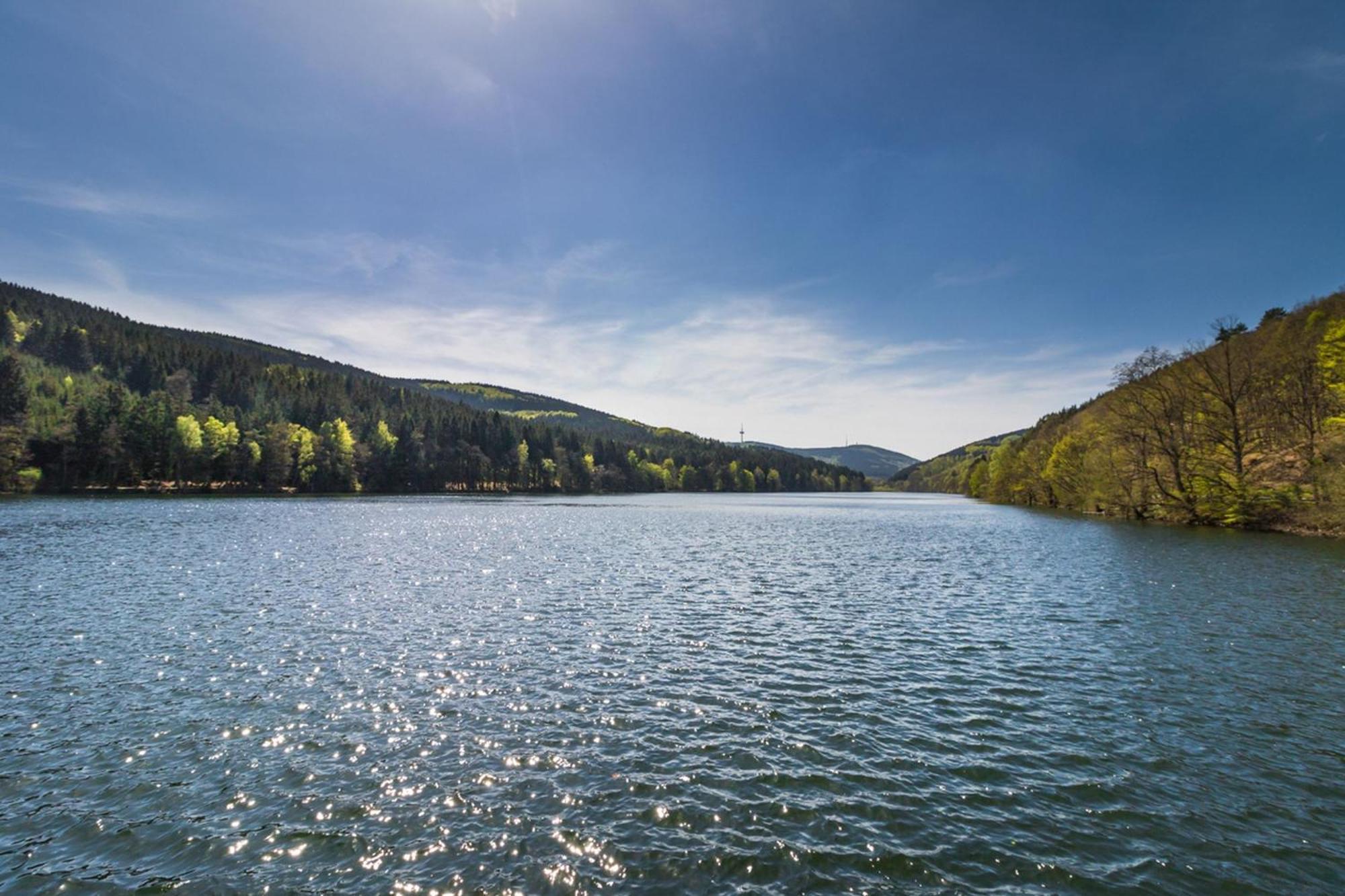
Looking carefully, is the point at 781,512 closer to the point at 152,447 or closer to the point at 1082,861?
the point at 1082,861

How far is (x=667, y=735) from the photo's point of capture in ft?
49.3

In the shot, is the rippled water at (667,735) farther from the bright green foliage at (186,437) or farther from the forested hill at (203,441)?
the forested hill at (203,441)

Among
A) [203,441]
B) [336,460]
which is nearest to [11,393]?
[203,441]

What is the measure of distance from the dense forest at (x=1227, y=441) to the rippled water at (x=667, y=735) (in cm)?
3712

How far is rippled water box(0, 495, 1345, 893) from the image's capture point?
9898 millimetres

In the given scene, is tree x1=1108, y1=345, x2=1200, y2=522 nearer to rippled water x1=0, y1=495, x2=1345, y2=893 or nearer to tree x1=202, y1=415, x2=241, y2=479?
rippled water x1=0, y1=495, x2=1345, y2=893

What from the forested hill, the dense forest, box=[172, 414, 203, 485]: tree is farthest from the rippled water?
the forested hill

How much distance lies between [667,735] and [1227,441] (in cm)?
8701

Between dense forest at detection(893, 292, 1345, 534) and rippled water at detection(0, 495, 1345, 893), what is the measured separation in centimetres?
3712

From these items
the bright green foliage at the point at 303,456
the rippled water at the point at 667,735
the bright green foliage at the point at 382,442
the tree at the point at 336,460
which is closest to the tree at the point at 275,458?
the bright green foliage at the point at 303,456

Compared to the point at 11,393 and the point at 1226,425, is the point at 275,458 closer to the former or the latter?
the point at 11,393

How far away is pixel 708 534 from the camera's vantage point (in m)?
68.6

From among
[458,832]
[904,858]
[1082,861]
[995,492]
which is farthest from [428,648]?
[995,492]

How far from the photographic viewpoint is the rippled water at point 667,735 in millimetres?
9898
